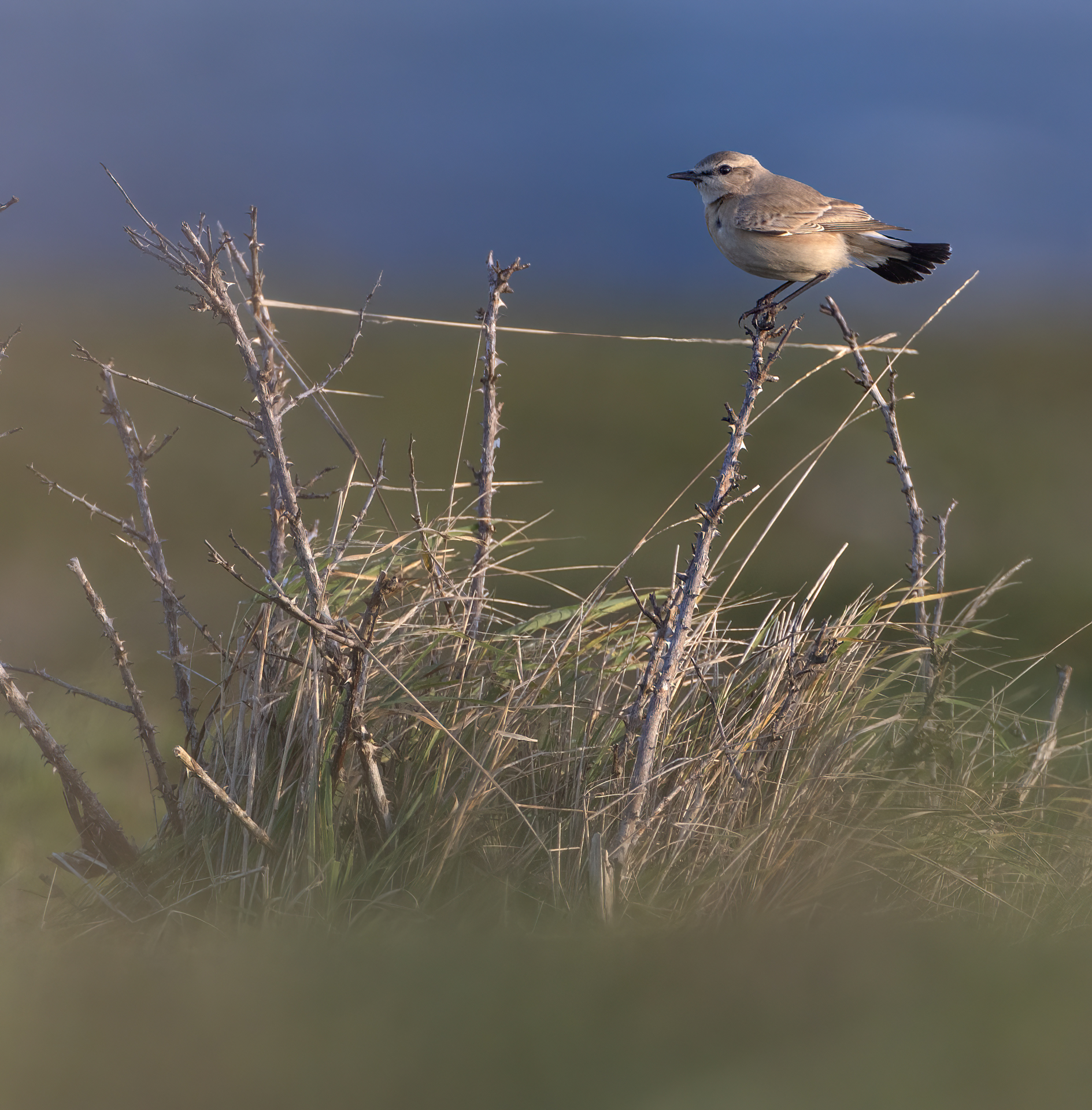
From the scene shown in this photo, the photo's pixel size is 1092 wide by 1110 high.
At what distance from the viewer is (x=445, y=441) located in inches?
709

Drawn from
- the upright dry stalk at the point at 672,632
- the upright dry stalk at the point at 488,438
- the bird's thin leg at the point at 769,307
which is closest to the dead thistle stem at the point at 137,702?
the upright dry stalk at the point at 488,438

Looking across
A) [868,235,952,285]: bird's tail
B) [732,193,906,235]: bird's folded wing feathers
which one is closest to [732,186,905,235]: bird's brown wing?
[732,193,906,235]: bird's folded wing feathers

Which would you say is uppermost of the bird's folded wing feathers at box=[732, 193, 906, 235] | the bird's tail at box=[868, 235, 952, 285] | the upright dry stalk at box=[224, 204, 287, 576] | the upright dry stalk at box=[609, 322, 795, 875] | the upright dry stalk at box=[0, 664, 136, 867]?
the bird's folded wing feathers at box=[732, 193, 906, 235]

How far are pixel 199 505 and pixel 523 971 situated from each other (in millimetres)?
17372

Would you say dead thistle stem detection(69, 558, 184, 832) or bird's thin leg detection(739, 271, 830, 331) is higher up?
bird's thin leg detection(739, 271, 830, 331)

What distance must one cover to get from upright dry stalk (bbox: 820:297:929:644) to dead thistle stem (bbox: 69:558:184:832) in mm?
2206

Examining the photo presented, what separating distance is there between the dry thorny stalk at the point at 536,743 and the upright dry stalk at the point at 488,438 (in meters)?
0.01

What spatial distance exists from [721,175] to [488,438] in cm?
174

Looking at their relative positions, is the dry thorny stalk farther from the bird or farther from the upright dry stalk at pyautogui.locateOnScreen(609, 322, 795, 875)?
the bird

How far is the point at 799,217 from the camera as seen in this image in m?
3.56

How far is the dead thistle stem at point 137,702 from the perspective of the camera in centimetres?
270

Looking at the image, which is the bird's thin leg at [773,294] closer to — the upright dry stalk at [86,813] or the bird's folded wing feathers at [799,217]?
the bird's folded wing feathers at [799,217]

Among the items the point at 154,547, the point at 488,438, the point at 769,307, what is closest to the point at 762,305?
the point at 769,307

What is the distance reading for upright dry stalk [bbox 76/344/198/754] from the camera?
9.58ft
